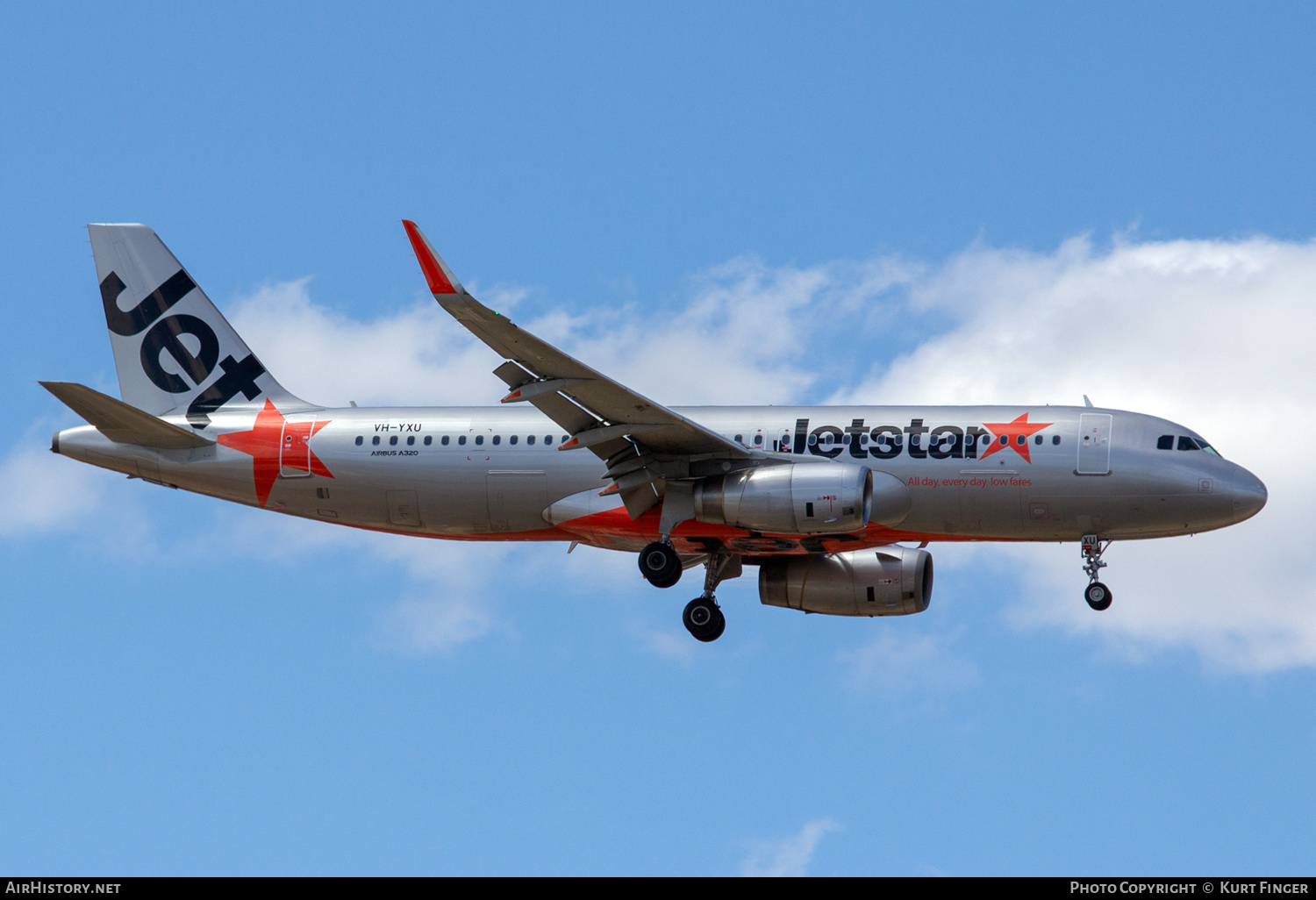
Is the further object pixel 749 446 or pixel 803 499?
pixel 749 446

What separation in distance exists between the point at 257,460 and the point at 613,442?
9.66 metres

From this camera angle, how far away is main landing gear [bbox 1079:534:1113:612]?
120ft

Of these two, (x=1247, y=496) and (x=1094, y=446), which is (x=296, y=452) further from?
(x=1247, y=496)

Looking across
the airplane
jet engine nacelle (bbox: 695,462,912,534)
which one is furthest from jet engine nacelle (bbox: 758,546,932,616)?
jet engine nacelle (bbox: 695,462,912,534)

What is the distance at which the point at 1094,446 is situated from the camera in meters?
36.4

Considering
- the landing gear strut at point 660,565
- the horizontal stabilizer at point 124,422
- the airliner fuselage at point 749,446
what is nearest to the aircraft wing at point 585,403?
the landing gear strut at point 660,565

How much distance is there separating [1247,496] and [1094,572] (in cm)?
355

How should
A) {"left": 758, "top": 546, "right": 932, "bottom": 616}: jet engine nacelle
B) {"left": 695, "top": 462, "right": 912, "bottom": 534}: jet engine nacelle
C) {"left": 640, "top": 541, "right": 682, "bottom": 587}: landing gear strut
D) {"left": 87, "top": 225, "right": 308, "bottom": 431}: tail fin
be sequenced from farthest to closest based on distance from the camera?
1. {"left": 87, "top": 225, "right": 308, "bottom": 431}: tail fin
2. {"left": 758, "top": 546, "right": 932, "bottom": 616}: jet engine nacelle
3. {"left": 640, "top": 541, "right": 682, "bottom": 587}: landing gear strut
4. {"left": 695, "top": 462, "right": 912, "bottom": 534}: jet engine nacelle

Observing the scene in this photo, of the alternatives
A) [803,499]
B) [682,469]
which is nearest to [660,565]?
[682,469]

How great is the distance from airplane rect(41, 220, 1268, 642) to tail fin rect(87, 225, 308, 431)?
0.24ft

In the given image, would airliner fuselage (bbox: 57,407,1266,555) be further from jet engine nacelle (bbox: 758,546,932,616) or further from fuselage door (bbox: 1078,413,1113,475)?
jet engine nacelle (bbox: 758,546,932,616)

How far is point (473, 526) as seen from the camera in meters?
39.6
